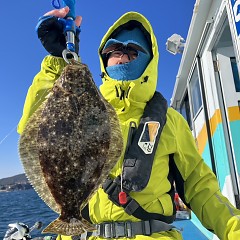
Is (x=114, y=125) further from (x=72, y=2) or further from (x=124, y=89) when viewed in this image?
(x=72, y=2)

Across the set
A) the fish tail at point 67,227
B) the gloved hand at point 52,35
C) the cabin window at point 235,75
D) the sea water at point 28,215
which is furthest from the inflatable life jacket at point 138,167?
the sea water at point 28,215

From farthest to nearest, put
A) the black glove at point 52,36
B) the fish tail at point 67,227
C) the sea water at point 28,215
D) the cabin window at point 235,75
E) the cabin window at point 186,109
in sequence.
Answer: the sea water at point 28,215 < the cabin window at point 186,109 < the cabin window at point 235,75 < the black glove at point 52,36 < the fish tail at point 67,227

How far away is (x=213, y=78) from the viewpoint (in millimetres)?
4512

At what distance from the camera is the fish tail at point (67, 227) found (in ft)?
4.96

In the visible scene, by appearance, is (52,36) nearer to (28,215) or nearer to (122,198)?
(122,198)

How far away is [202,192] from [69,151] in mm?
1196

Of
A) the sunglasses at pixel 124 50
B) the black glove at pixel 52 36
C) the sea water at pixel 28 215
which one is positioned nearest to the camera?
the black glove at pixel 52 36

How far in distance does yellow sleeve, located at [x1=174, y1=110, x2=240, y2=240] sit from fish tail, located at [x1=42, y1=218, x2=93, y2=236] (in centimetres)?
107

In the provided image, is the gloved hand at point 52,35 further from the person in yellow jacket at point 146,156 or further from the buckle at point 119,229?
the buckle at point 119,229

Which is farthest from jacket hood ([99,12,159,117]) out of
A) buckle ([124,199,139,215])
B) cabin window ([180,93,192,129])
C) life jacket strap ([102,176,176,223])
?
cabin window ([180,93,192,129])

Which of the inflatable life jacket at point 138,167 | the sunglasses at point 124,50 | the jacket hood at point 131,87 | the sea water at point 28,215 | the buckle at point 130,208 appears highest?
the sunglasses at point 124,50

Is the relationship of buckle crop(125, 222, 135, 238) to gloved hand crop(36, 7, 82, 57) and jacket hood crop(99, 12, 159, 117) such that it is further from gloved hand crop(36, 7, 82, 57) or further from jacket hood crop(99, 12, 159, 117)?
gloved hand crop(36, 7, 82, 57)

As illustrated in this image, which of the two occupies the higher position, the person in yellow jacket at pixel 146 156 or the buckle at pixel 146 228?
the person in yellow jacket at pixel 146 156

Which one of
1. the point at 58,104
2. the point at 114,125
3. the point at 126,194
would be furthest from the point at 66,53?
the point at 126,194
